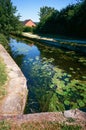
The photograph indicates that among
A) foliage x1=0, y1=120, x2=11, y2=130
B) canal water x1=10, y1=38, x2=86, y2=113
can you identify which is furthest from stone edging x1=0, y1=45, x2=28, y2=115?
foliage x1=0, y1=120, x2=11, y2=130

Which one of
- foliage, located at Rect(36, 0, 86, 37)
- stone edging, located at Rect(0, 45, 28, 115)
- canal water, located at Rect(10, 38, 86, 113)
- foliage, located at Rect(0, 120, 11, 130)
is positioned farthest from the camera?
foliage, located at Rect(36, 0, 86, 37)

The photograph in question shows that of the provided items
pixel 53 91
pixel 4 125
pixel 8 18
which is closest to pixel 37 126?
pixel 4 125

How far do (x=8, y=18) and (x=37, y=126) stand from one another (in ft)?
83.6

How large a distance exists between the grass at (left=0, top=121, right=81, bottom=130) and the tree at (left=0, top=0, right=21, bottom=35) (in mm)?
23436

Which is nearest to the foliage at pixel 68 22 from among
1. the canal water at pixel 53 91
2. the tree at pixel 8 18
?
the tree at pixel 8 18

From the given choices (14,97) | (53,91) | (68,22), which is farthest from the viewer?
(68,22)

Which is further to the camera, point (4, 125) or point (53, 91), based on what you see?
point (53, 91)

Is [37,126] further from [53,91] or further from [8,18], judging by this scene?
[8,18]

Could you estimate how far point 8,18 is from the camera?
28.7 meters

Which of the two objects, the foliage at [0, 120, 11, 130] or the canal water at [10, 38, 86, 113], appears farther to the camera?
the canal water at [10, 38, 86, 113]

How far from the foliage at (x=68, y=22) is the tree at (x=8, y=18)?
8.00 meters

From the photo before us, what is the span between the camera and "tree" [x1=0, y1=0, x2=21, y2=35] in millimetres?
27703

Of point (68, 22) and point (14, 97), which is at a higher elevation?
point (68, 22)

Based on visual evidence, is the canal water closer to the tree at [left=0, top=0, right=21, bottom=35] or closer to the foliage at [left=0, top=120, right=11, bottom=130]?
the foliage at [left=0, top=120, right=11, bottom=130]
